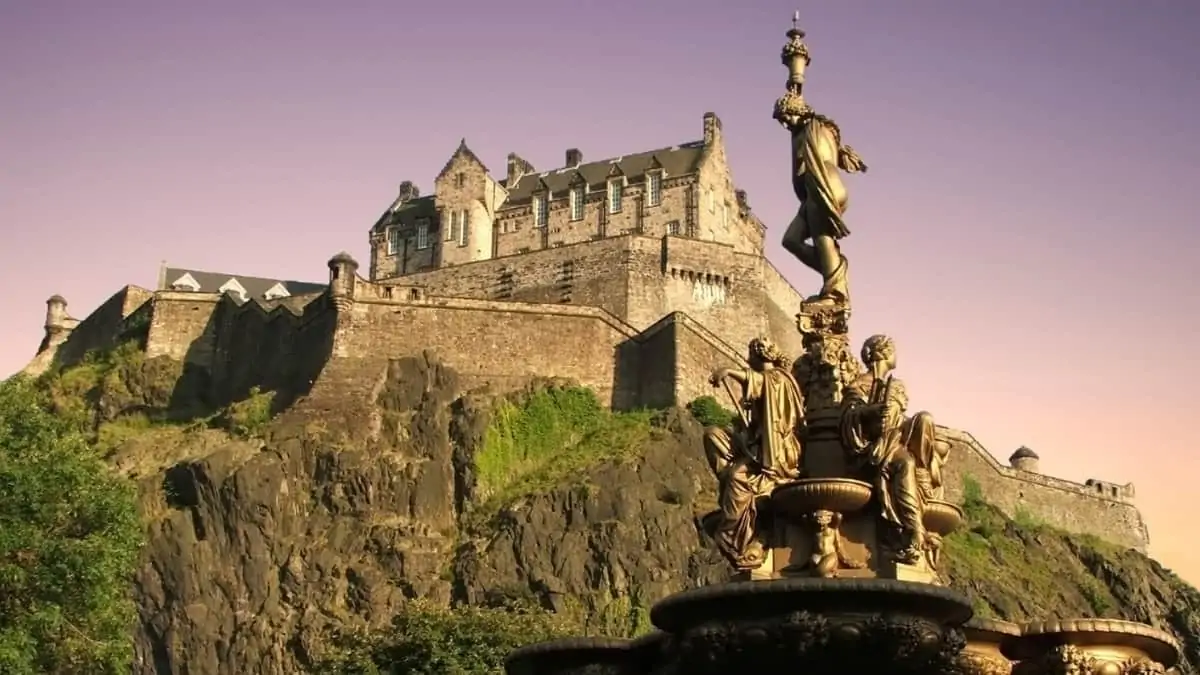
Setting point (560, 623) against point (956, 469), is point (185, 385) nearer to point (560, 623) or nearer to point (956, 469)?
point (560, 623)

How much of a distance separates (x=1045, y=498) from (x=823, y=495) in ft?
222

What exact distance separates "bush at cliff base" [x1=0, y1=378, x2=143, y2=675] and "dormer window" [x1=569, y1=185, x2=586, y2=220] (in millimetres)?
46259

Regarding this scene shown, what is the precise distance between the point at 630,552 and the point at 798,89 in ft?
119

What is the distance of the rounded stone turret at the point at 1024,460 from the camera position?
3204 inches

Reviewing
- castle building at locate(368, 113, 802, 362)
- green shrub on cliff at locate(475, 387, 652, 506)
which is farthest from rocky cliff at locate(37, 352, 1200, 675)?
castle building at locate(368, 113, 802, 362)

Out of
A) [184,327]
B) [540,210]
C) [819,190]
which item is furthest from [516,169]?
[819,190]

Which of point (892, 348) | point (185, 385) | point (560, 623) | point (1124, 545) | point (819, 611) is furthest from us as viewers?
point (1124, 545)

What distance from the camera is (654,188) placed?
244 ft

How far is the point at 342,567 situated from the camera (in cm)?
5050

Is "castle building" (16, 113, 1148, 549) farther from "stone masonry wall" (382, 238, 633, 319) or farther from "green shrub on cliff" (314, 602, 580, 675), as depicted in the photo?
"green shrub on cliff" (314, 602, 580, 675)

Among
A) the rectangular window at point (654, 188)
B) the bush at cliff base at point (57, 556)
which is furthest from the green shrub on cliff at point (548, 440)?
the bush at cliff base at point (57, 556)

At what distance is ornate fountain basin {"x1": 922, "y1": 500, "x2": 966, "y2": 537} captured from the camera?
12578mm

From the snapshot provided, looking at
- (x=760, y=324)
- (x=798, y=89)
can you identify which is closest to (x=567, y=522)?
(x=760, y=324)

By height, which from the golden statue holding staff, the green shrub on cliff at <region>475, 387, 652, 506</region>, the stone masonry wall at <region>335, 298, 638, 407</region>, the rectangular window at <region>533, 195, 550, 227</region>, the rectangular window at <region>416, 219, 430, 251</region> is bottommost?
the golden statue holding staff
